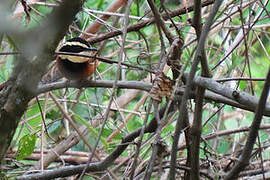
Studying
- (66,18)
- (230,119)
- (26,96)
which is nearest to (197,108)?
(26,96)

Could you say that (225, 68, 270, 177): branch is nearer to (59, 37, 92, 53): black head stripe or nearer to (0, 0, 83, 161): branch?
(0, 0, 83, 161): branch

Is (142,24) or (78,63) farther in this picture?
(142,24)

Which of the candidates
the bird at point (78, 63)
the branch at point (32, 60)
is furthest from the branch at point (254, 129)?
the bird at point (78, 63)

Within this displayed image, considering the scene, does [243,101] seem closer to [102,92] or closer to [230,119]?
[102,92]

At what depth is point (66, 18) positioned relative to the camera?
0.57 m

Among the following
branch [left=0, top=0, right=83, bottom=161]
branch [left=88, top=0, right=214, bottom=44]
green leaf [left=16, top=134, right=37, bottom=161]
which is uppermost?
branch [left=88, top=0, right=214, bottom=44]

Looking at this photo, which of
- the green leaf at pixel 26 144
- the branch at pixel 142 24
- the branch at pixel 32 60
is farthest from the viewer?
the branch at pixel 142 24

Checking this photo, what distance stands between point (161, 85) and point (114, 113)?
1.35 meters

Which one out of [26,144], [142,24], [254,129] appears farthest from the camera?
[142,24]

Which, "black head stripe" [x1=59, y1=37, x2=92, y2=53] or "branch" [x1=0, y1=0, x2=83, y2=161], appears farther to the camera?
"black head stripe" [x1=59, y1=37, x2=92, y2=53]

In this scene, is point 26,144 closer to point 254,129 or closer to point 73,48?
point 73,48

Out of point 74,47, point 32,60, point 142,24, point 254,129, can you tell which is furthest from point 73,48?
point 254,129

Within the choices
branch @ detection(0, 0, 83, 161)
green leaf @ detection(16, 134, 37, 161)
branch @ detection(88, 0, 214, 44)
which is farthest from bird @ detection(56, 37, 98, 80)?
branch @ detection(0, 0, 83, 161)

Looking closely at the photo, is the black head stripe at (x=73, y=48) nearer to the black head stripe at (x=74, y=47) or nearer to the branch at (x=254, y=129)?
the black head stripe at (x=74, y=47)
